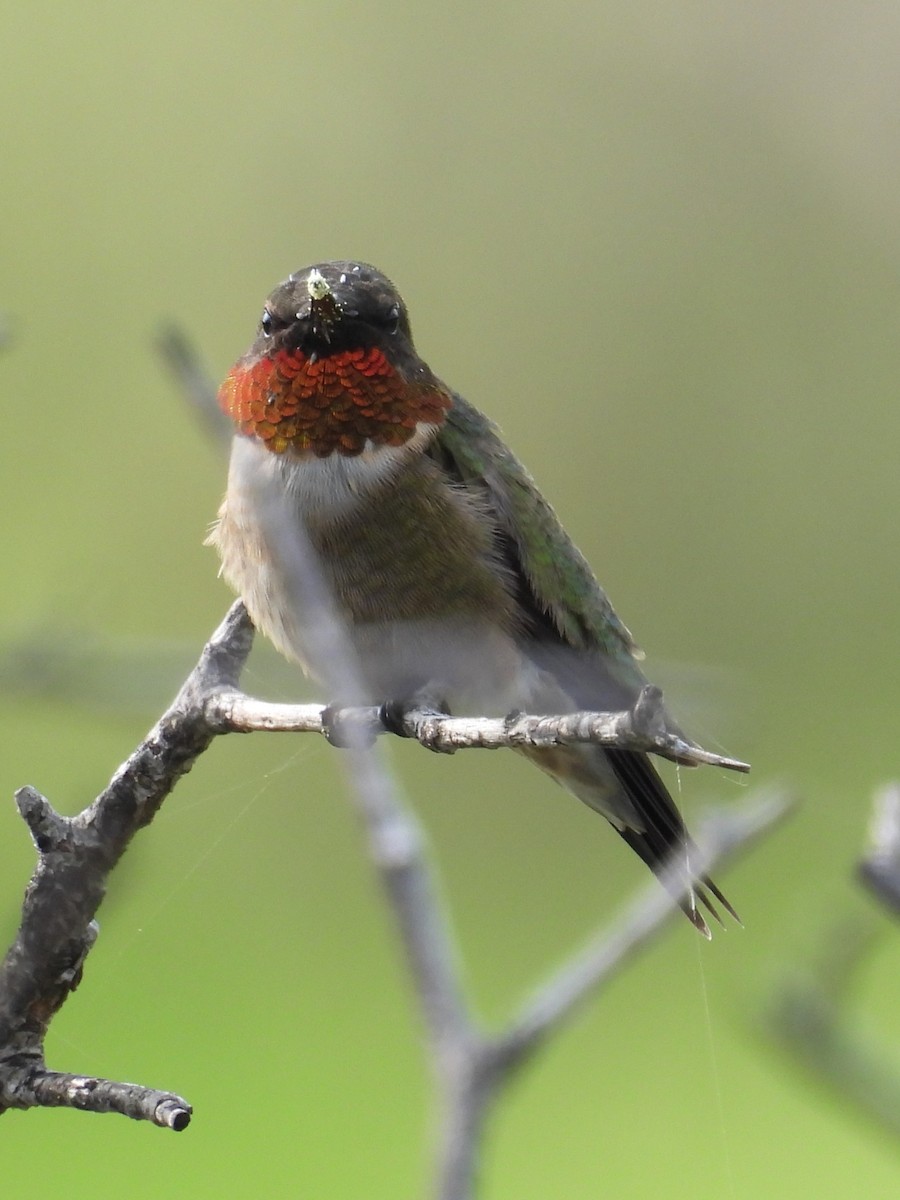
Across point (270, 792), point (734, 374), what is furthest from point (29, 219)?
point (734, 374)

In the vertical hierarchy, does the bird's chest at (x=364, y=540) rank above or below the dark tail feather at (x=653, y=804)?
above

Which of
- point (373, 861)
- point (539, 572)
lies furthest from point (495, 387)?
point (373, 861)

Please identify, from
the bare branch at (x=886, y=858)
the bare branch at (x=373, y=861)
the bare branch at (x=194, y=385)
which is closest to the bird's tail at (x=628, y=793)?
the bare branch at (x=373, y=861)

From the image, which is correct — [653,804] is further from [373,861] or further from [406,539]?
[373,861]

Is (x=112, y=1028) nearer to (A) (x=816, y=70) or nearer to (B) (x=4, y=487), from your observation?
(B) (x=4, y=487)

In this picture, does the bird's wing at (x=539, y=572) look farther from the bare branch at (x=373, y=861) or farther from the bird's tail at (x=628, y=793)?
the bare branch at (x=373, y=861)

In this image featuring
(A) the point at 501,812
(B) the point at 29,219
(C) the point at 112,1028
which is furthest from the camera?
(B) the point at 29,219

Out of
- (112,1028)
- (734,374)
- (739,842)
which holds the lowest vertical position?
(112,1028)

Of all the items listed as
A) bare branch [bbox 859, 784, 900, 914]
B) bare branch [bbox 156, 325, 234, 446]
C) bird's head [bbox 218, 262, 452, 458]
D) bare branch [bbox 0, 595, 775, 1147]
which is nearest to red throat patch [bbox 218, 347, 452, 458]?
bird's head [bbox 218, 262, 452, 458]
